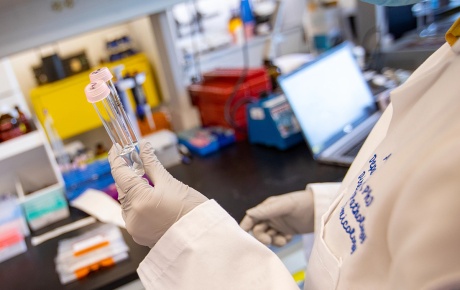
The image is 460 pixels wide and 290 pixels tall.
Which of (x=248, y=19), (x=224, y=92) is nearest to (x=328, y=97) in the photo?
(x=224, y=92)

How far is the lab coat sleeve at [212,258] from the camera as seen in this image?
656mm

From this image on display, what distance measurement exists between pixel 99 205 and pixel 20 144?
1.27 ft

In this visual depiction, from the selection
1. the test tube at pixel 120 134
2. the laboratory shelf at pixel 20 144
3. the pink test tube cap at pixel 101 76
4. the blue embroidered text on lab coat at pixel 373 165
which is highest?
the pink test tube cap at pixel 101 76

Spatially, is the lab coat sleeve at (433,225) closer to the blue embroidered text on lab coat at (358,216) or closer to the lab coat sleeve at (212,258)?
the blue embroidered text on lab coat at (358,216)

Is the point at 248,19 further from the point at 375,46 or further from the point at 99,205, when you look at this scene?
the point at 99,205

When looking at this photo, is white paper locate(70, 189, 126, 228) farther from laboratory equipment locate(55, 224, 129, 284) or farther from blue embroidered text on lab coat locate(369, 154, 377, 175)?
blue embroidered text on lab coat locate(369, 154, 377, 175)

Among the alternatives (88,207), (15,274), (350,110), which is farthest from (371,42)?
(15,274)

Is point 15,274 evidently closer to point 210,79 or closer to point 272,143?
point 272,143

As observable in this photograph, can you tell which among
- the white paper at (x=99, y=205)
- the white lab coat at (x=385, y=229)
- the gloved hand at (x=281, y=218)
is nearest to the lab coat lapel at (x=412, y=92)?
the white lab coat at (x=385, y=229)

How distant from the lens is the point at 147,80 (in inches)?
88.9

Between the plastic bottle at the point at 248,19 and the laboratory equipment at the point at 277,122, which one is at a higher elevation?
the plastic bottle at the point at 248,19

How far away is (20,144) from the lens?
1525mm

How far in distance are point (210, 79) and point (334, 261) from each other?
1529 mm

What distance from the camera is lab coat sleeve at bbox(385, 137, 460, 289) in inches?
18.2
